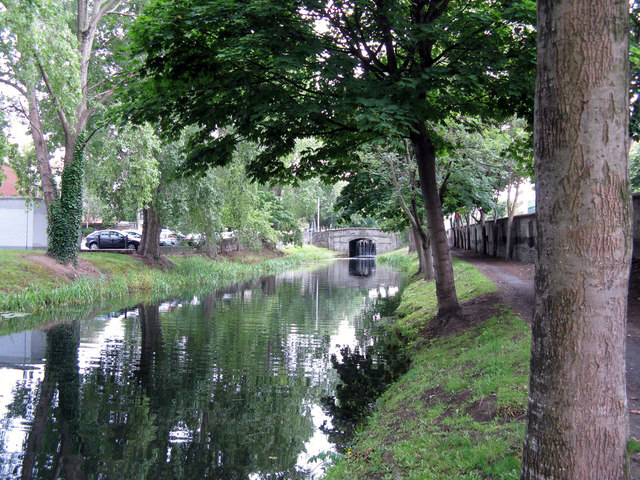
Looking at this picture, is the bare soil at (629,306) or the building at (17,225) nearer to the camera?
the bare soil at (629,306)

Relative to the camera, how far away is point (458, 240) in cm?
5450

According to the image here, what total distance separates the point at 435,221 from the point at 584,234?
8741 millimetres

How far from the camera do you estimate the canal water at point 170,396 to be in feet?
22.6

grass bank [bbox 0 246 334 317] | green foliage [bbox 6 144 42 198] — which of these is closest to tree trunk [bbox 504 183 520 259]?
grass bank [bbox 0 246 334 317]

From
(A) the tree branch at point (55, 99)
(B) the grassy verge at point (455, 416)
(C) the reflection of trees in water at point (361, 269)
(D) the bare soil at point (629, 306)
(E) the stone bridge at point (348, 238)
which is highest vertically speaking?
(A) the tree branch at point (55, 99)

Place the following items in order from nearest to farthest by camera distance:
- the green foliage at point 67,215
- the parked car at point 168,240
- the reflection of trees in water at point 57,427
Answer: the reflection of trees in water at point 57,427
the green foliage at point 67,215
the parked car at point 168,240

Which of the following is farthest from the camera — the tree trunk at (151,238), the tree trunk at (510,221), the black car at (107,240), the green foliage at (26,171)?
the black car at (107,240)

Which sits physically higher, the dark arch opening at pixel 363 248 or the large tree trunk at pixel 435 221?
the large tree trunk at pixel 435 221

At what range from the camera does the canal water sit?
6.89 meters

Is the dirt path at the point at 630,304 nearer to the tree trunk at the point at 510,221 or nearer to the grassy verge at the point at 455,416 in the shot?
the grassy verge at the point at 455,416

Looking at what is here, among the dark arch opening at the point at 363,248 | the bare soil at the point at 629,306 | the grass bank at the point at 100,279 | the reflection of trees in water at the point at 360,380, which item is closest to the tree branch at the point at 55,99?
the grass bank at the point at 100,279

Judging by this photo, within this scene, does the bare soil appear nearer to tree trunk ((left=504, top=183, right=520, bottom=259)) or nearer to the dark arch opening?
tree trunk ((left=504, top=183, right=520, bottom=259))

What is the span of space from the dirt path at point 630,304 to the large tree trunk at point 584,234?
189cm

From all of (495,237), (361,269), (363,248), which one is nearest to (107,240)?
→ (361,269)
